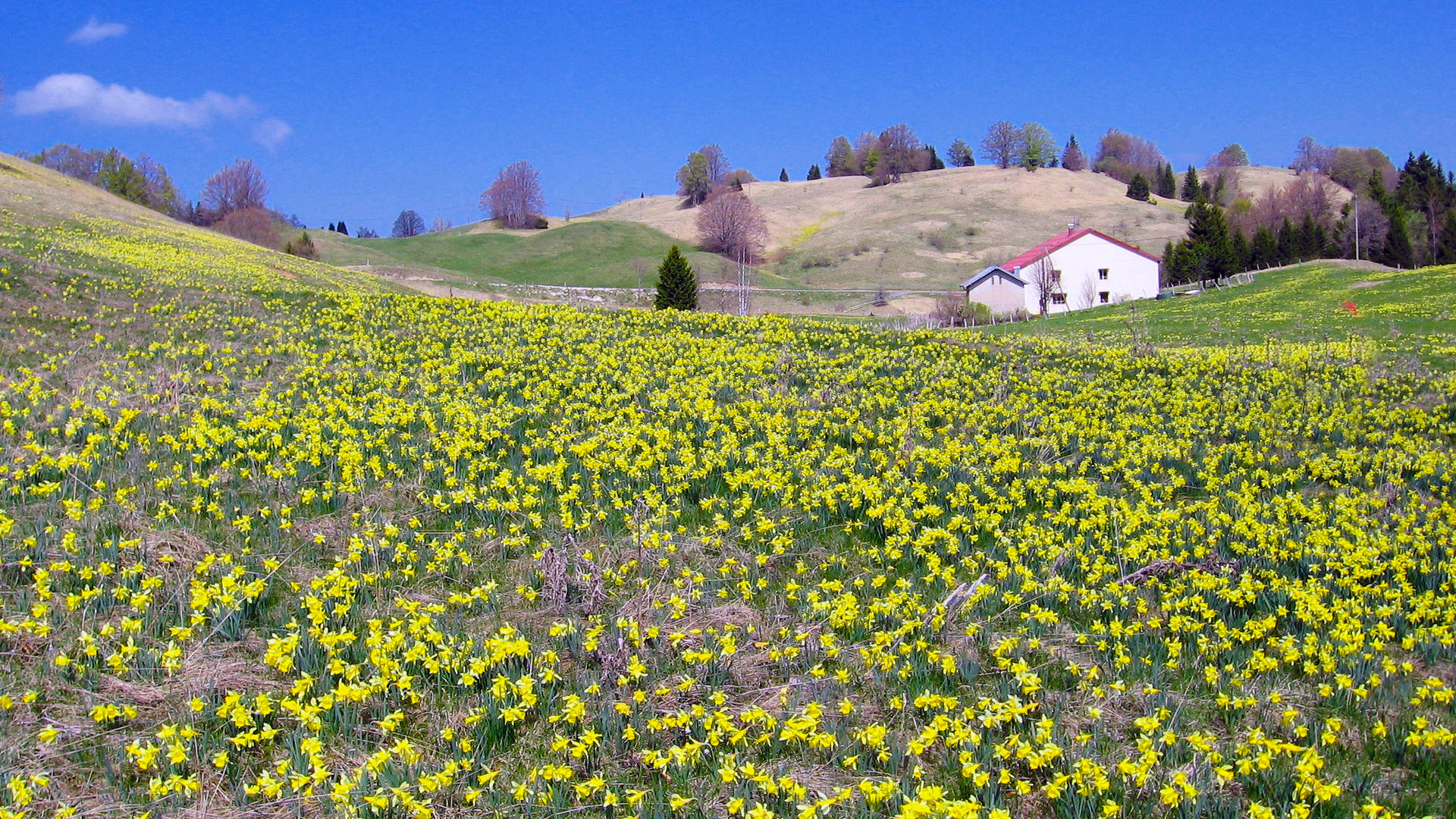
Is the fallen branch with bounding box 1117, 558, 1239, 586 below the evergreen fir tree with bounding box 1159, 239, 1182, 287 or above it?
below

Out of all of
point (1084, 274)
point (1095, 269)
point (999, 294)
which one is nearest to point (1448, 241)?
point (1095, 269)

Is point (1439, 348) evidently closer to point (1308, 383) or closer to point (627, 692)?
point (1308, 383)

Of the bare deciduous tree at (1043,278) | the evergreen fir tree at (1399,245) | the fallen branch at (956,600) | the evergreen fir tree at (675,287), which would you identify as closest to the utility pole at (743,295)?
the evergreen fir tree at (675,287)

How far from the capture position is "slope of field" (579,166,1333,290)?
84.0 meters

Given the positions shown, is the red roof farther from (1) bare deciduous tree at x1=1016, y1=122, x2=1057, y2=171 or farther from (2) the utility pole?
(1) bare deciduous tree at x1=1016, y1=122, x2=1057, y2=171

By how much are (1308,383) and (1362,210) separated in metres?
65.0

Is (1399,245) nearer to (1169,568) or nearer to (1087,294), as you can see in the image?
(1087,294)

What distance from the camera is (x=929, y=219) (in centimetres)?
9919

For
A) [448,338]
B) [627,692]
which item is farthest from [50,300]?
[627,692]

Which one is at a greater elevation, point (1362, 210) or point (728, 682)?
point (1362, 210)

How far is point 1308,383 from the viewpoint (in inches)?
534

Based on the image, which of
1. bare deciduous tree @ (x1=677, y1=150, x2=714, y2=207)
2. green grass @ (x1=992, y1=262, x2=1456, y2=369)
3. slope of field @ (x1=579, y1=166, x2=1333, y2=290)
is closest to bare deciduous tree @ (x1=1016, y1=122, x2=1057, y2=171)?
slope of field @ (x1=579, y1=166, x2=1333, y2=290)

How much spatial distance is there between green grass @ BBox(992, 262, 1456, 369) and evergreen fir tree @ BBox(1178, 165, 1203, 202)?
7113 cm

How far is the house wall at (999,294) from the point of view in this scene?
57094 mm
